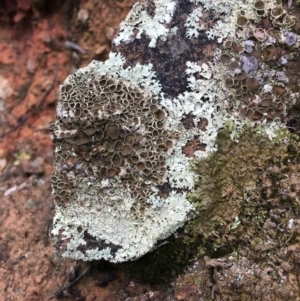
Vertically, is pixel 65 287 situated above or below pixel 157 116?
below

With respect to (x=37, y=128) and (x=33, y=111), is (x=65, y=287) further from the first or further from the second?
(x=33, y=111)

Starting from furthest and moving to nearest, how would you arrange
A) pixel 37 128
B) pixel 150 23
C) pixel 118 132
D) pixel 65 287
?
pixel 37 128, pixel 65 287, pixel 150 23, pixel 118 132

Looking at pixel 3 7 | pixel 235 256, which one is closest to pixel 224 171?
pixel 235 256

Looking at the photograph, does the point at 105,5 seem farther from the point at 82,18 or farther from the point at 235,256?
the point at 235,256

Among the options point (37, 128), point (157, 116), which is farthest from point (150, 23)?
point (37, 128)

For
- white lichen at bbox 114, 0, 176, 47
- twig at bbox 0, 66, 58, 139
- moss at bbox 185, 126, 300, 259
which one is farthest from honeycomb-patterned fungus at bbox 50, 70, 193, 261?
twig at bbox 0, 66, 58, 139

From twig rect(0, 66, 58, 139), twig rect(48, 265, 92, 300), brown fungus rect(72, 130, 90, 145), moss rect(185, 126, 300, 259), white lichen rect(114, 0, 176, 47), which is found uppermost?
white lichen rect(114, 0, 176, 47)

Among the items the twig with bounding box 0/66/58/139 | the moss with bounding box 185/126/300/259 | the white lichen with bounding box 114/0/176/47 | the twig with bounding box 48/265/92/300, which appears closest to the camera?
the moss with bounding box 185/126/300/259

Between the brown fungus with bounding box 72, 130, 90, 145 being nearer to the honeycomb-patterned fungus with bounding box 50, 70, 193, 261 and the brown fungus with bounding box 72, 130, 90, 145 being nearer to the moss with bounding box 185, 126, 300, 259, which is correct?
the honeycomb-patterned fungus with bounding box 50, 70, 193, 261

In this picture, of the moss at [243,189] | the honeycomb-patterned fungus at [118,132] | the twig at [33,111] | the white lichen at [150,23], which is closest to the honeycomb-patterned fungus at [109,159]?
the honeycomb-patterned fungus at [118,132]
